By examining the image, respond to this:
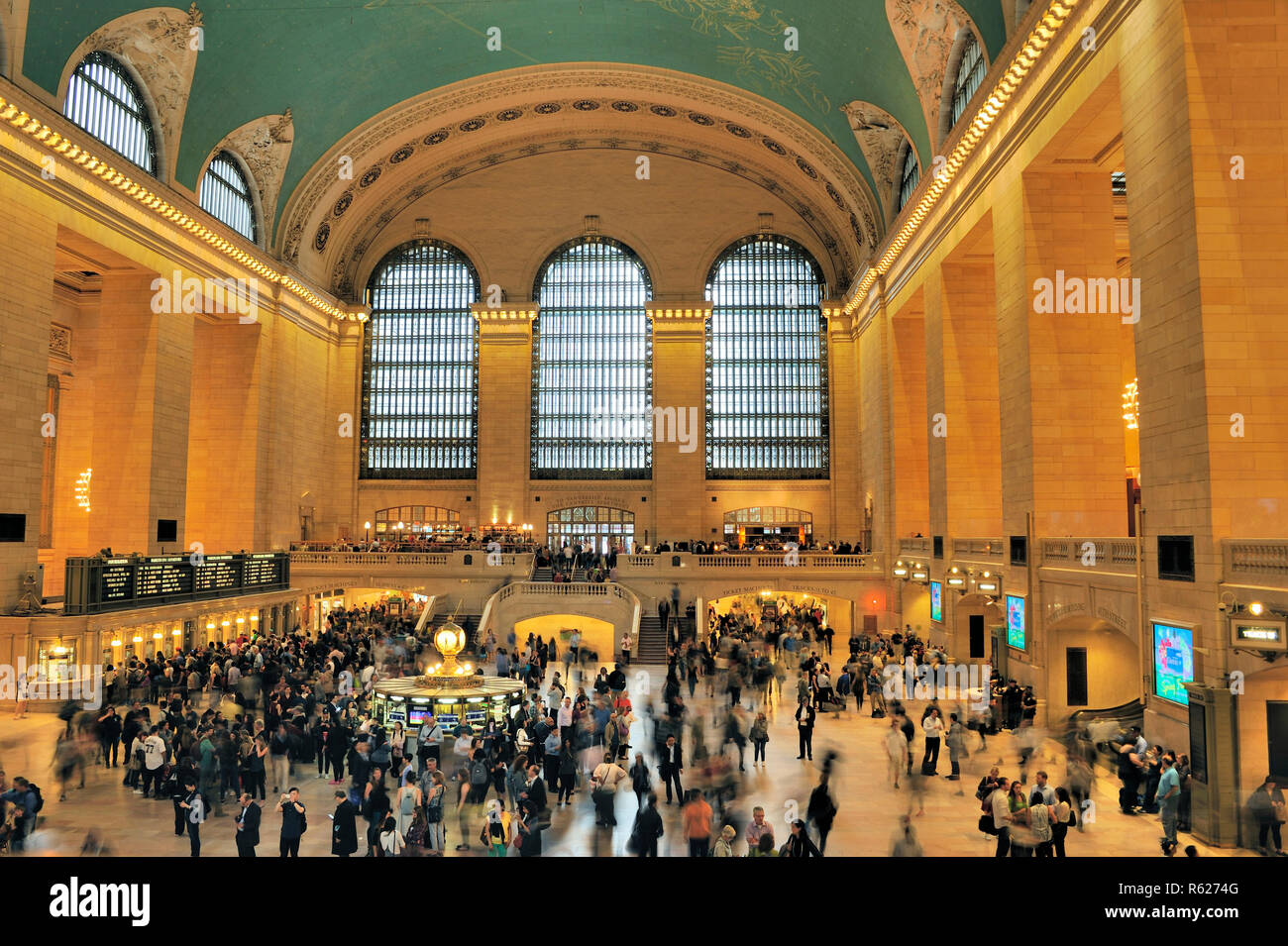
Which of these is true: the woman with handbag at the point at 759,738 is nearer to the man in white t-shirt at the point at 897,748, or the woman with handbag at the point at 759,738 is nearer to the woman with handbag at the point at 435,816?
the man in white t-shirt at the point at 897,748

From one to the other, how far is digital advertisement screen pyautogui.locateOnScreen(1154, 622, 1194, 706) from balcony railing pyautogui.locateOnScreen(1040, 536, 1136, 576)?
1787 millimetres

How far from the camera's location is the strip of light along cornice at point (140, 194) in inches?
763

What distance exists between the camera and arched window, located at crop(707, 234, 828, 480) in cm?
3884

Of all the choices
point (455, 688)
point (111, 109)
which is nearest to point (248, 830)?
point (455, 688)

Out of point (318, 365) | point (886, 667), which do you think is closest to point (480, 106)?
point (318, 365)

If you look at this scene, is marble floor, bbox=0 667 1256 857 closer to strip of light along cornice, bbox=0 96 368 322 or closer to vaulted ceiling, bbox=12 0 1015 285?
strip of light along cornice, bbox=0 96 368 322

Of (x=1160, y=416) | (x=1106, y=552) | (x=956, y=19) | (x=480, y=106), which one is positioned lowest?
(x=1106, y=552)

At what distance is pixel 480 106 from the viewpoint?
34250 mm

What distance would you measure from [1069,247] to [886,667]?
942 cm

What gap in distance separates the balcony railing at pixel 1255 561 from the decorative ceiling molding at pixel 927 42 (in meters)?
15.2

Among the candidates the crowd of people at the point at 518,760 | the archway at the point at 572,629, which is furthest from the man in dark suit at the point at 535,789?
the archway at the point at 572,629

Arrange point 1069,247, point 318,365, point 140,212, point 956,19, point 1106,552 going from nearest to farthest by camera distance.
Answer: point 1106,552
point 1069,247
point 956,19
point 140,212
point 318,365

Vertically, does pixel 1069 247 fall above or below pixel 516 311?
below

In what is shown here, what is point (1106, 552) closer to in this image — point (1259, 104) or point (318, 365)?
point (1259, 104)
